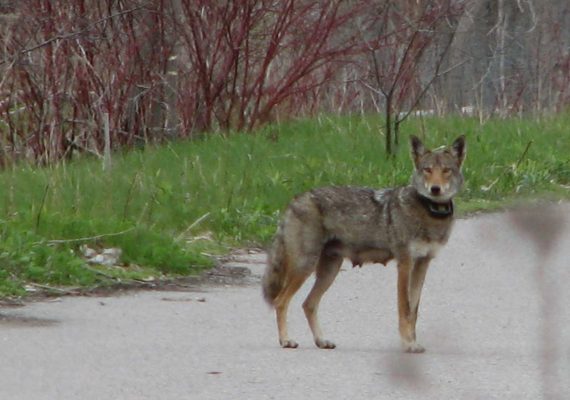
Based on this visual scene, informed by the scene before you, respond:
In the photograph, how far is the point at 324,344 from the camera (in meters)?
8.06

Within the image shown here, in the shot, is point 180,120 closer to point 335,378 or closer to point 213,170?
point 213,170

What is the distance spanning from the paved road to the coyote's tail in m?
0.24

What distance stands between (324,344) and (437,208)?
1.02 meters

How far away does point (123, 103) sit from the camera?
16.5 meters

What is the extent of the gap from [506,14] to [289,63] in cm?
949

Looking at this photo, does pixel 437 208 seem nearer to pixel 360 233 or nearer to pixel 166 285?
pixel 360 233

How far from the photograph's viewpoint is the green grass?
10.2 m

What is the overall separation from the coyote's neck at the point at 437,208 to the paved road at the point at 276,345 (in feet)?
2.05

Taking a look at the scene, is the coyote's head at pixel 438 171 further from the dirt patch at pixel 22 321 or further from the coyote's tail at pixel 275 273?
the dirt patch at pixel 22 321

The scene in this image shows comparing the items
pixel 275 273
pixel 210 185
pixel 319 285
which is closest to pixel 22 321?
pixel 275 273

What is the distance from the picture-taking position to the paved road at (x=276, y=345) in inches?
261

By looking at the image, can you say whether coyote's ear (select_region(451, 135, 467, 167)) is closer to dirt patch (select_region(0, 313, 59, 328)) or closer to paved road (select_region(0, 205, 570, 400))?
paved road (select_region(0, 205, 570, 400))

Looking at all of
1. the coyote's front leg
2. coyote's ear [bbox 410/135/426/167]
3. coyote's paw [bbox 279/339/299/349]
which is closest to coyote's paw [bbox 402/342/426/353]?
the coyote's front leg

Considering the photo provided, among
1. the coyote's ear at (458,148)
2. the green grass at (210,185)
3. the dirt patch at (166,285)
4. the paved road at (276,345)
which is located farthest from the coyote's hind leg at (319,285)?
the green grass at (210,185)
